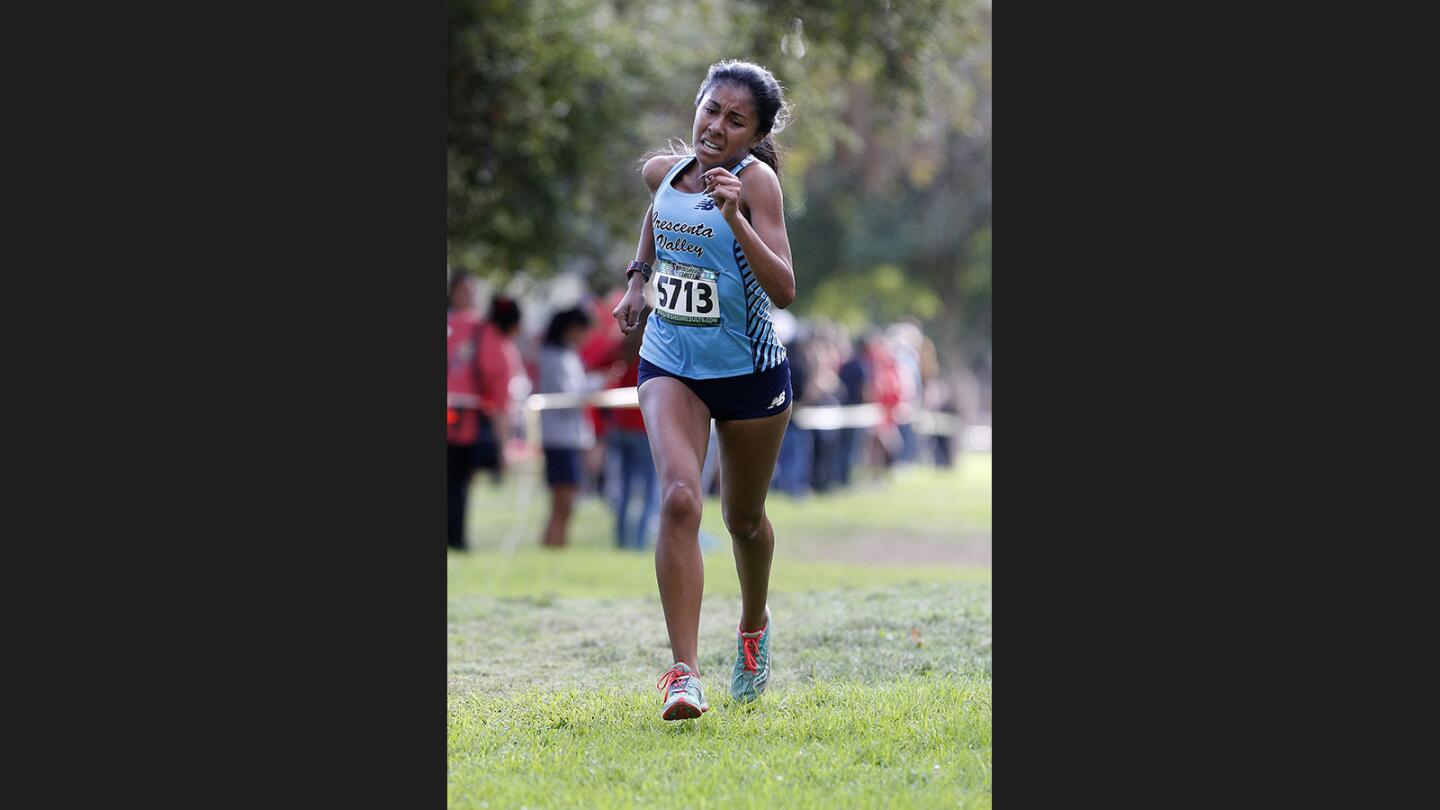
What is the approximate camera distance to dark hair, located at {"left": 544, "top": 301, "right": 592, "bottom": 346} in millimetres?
14312

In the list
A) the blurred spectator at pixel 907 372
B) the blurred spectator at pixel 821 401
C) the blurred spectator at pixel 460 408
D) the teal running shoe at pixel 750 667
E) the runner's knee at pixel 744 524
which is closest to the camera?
the runner's knee at pixel 744 524

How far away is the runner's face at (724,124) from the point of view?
5.93 metres

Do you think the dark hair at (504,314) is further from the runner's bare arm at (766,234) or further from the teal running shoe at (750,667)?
the runner's bare arm at (766,234)

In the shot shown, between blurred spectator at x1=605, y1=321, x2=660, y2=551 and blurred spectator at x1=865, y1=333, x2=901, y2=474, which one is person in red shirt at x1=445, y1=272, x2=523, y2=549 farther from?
blurred spectator at x1=865, y1=333, x2=901, y2=474

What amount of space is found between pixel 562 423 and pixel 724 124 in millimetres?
8017

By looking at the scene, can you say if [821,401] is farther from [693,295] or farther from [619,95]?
[693,295]

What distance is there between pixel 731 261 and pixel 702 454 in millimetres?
771

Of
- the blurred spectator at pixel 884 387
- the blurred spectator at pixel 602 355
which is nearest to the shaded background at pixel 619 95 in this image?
the blurred spectator at pixel 602 355

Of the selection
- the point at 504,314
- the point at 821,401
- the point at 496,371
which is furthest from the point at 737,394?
the point at 821,401

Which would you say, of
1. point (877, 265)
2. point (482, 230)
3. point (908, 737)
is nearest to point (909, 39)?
point (482, 230)

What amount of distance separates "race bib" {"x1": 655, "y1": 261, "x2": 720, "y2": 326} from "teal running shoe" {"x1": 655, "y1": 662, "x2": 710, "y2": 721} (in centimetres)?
135

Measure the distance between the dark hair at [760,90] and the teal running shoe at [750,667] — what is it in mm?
1989

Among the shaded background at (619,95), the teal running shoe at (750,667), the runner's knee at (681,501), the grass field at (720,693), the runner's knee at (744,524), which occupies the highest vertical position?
the shaded background at (619,95)

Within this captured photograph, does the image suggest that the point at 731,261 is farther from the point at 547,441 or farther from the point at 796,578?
the point at 547,441
